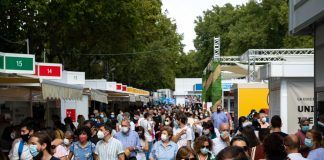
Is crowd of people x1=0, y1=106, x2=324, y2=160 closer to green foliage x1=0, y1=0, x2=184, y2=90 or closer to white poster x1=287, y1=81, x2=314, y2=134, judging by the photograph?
white poster x1=287, y1=81, x2=314, y2=134

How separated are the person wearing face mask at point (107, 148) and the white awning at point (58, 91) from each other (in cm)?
388

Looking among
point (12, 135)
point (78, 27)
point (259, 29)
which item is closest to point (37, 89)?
point (12, 135)

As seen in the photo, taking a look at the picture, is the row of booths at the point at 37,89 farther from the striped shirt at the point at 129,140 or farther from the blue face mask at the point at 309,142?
the blue face mask at the point at 309,142

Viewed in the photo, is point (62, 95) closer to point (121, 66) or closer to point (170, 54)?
point (121, 66)

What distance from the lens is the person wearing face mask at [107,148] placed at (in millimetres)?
11141

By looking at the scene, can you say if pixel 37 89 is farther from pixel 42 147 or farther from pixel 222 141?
pixel 42 147

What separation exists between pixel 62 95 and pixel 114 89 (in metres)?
15.8

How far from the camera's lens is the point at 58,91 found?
15.9 meters

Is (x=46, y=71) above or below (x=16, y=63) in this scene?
below

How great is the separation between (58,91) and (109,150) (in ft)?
16.7

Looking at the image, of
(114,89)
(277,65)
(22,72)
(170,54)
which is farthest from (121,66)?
(22,72)

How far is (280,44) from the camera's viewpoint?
6850 cm

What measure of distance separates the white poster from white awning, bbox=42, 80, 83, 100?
605cm

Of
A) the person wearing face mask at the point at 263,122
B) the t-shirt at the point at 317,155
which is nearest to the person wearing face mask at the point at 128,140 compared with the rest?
the person wearing face mask at the point at 263,122
